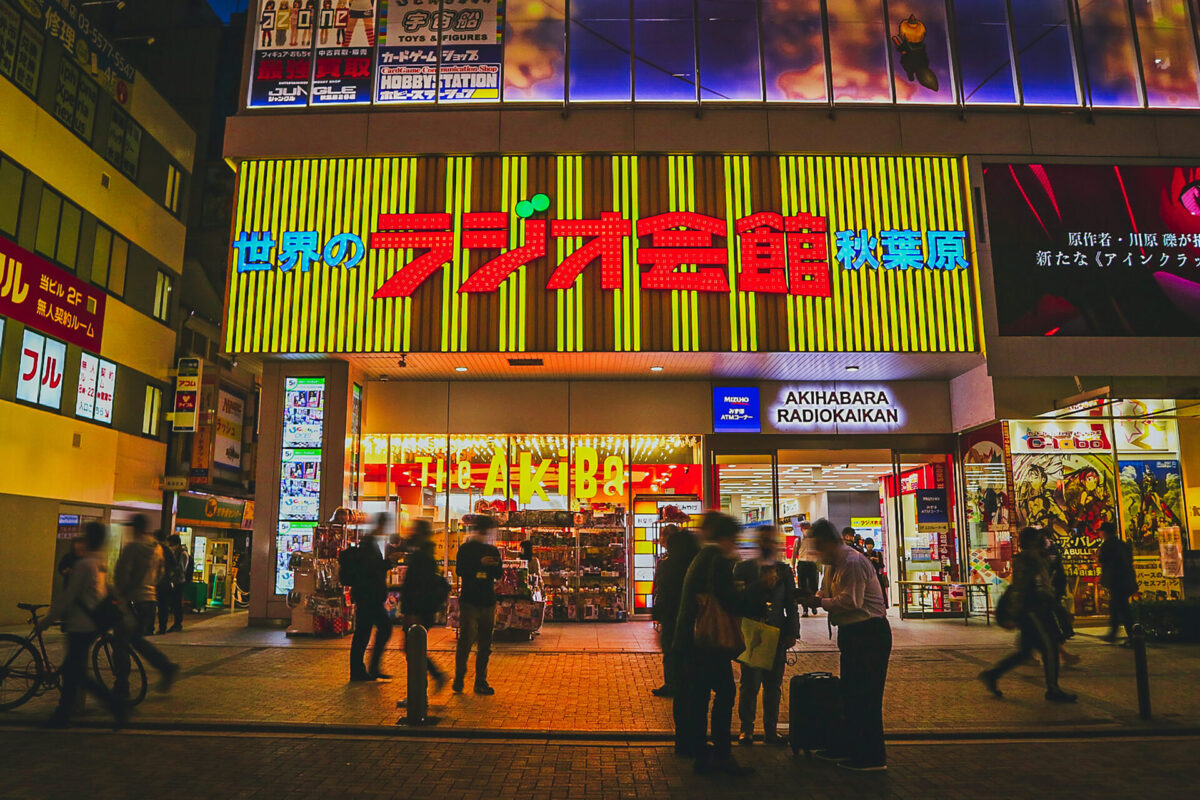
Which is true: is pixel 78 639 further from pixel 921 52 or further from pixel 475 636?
pixel 921 52

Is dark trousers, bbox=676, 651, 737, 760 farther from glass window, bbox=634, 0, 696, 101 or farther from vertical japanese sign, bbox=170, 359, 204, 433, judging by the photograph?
vertical japanese sign, bbox=170, 359, 204, 433

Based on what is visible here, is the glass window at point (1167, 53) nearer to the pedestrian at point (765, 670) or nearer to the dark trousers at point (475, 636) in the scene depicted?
the pedestrian at point (765, 670)

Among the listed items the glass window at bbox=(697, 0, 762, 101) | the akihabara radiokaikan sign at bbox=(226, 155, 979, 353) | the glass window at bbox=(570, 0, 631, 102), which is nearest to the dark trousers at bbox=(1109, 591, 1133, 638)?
the akihabara radiokaikan sign at bbox=(226, 155, 979, 353)

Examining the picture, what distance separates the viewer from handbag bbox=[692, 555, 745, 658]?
Answer: 5.77 meters

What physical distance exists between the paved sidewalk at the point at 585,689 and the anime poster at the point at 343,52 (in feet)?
32.0

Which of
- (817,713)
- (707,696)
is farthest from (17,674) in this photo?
(817,713)

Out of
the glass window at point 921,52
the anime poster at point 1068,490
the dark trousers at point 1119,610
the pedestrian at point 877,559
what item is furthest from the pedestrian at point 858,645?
the glass window at point 921,52

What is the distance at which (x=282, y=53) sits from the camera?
51.8ft

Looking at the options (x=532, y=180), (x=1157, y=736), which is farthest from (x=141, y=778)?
(x=532, y=180)

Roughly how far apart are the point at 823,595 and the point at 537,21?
13430 mm

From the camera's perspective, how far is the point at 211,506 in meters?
23.5

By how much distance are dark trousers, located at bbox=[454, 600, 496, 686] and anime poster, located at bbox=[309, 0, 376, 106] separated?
10665 mm

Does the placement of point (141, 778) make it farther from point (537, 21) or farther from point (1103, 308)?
point (1103, 308)

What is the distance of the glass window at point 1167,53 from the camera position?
1595 centimetres
